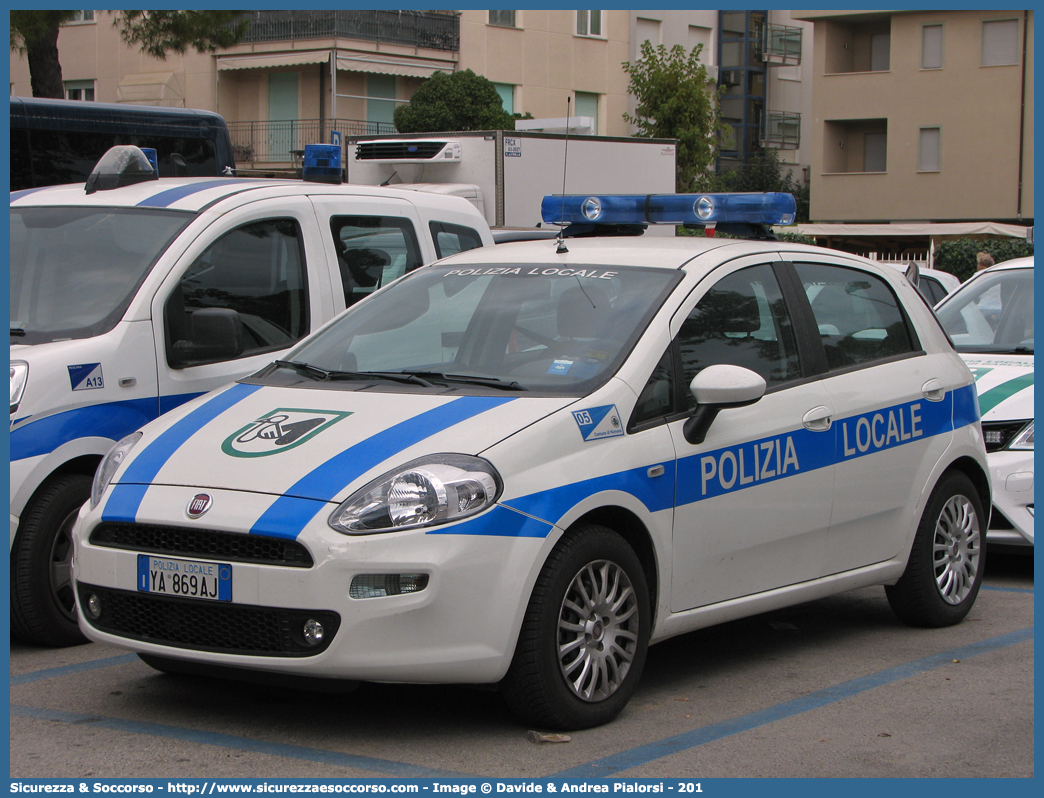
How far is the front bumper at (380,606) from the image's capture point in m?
4.38

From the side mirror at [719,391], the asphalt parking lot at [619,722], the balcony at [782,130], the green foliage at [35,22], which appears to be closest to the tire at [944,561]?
the asphalt parking lot at [619,722]

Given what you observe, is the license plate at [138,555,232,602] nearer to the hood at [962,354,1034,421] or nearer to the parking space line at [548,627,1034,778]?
the parking space line at [548,627,1034,778]

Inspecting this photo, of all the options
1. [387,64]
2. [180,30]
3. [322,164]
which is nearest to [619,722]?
[322,164]

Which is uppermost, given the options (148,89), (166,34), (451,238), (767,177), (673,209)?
(148,89)

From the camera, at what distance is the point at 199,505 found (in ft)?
15.0

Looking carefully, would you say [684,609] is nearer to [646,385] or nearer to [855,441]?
[646,385]

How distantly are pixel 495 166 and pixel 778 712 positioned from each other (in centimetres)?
1312

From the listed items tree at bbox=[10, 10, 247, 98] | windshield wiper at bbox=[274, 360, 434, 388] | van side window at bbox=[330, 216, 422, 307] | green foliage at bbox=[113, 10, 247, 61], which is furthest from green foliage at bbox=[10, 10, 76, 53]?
windshield wiper at bbox=[274, 360, 434, 388]

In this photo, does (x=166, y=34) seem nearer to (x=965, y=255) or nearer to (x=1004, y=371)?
(x=1004, y=371)

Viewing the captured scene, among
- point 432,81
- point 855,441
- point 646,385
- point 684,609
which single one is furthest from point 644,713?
point 432,81

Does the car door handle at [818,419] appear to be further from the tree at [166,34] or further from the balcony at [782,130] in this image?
the balcony at [782,130]

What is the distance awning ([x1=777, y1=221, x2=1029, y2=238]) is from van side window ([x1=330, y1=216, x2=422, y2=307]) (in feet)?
109

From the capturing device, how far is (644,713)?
5.07 meters

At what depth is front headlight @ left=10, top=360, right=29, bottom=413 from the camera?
5.77m
